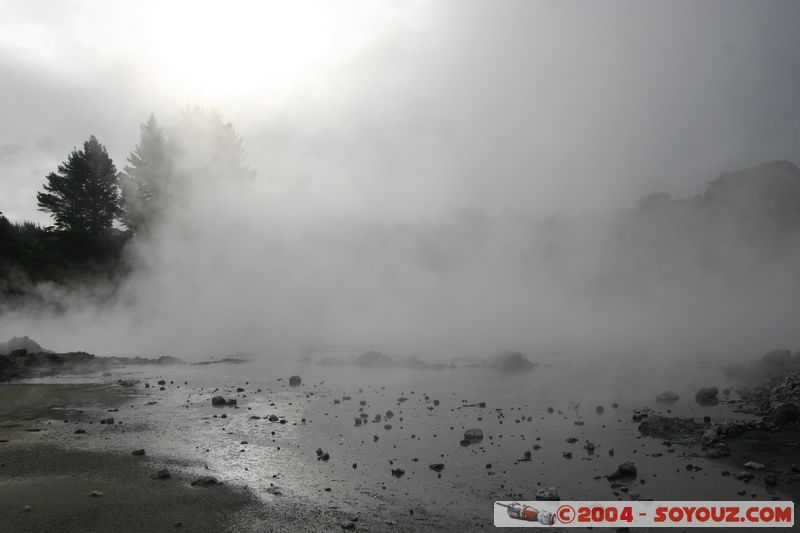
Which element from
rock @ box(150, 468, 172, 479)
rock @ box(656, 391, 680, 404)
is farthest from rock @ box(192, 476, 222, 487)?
rock @ box(656, 391, 680, 404)

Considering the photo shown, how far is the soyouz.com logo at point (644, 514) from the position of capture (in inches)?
224

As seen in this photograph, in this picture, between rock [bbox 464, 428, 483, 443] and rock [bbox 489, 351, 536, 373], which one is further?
rock [bbox 489, 351, 536, 373]

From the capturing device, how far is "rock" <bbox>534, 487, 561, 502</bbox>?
620cm

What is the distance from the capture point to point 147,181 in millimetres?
46156

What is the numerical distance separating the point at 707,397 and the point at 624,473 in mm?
6497

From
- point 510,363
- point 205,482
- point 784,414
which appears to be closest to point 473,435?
point 205,482

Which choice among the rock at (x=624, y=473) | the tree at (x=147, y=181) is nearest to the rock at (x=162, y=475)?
the rock at (x=624, y=473)

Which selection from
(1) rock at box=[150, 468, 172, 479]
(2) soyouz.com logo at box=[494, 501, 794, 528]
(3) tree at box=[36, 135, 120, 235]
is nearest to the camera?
(2) soyouz.com logo at box=[494, 501, 794, 528]

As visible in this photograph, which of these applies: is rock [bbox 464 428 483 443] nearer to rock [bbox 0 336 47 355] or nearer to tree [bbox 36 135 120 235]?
rock [bbox 0 336 47 355]

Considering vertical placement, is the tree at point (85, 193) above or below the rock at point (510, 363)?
above

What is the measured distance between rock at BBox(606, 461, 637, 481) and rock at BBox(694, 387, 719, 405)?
5.99 m

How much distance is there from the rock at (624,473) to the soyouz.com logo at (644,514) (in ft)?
2.71

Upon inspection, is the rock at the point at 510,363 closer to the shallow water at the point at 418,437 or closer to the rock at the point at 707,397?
the shallow water at the point at 418,437

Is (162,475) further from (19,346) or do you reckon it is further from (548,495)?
(19,346)
